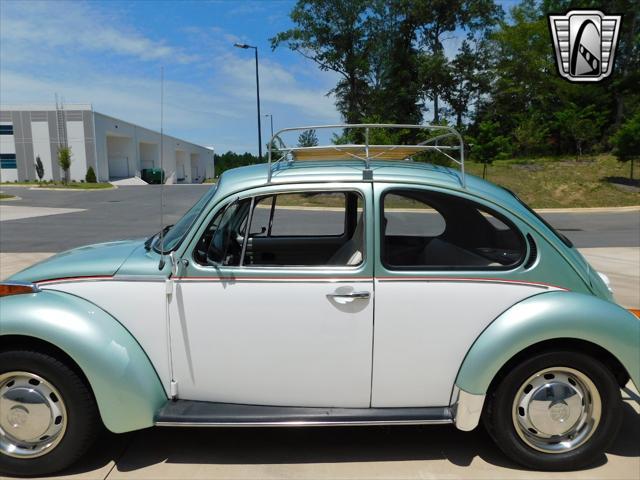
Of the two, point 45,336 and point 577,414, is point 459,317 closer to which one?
→ point 577,414

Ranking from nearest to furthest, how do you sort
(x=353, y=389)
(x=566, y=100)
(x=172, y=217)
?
(x=353, y=389) → (x=172, y=217) → (x=566, y=100)

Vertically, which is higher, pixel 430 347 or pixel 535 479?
pixel 430 347

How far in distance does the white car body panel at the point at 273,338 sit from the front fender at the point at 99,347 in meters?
0.22

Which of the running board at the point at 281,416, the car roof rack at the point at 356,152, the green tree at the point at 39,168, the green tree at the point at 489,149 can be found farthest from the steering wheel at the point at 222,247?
the green tree at the point at 39,168

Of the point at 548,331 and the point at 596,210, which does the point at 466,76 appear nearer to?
the point at 596,210

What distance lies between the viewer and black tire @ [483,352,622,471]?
268 centimetres

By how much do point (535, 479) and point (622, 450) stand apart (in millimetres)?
760

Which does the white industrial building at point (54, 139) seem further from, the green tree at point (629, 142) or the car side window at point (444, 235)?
A: the car side window at point (444, 235)

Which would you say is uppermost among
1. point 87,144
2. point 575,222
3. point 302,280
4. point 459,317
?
point 87,144

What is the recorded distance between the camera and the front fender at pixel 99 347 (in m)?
2.55

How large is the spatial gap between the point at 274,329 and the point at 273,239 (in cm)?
146

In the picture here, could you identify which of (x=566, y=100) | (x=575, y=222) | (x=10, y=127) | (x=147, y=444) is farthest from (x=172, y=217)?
(x=10, y=127)

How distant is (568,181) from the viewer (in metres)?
26.7

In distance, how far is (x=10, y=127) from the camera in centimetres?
5234
